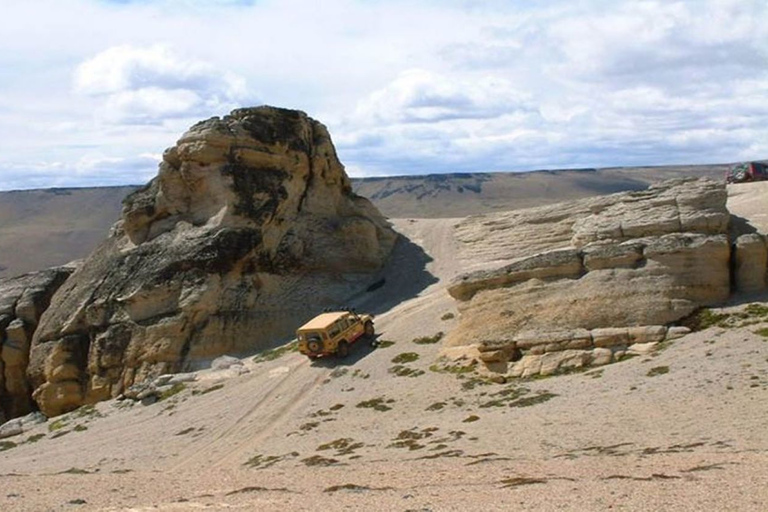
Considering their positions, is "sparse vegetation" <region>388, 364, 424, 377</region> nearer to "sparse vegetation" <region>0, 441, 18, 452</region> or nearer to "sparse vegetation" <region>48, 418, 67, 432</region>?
"sparse vegetation" <region>48, 418, 67, 432</region>

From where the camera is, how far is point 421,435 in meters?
31.0

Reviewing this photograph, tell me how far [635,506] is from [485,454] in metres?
9.47

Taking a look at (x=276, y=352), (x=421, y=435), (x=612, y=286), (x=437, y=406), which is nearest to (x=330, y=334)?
(x=276, y=352)

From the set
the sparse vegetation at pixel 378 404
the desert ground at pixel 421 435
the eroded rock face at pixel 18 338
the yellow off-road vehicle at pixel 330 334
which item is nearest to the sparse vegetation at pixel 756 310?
the desert ground at pixel 421 435

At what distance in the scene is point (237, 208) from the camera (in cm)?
5328

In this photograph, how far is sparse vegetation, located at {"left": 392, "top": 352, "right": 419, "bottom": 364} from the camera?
4139 centimetres

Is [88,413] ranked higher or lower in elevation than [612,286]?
lower

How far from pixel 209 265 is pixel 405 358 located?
51.1ft

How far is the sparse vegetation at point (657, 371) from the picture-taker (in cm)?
3201

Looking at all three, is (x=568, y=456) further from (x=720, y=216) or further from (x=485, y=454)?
(x=720, y=216)

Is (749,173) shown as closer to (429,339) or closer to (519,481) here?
(429,339)

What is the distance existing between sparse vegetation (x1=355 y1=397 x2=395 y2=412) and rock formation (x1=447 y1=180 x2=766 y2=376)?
469 cm

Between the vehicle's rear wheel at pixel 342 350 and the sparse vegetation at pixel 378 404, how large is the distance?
6447mm

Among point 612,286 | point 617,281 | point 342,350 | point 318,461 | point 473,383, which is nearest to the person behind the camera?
point 318,461
